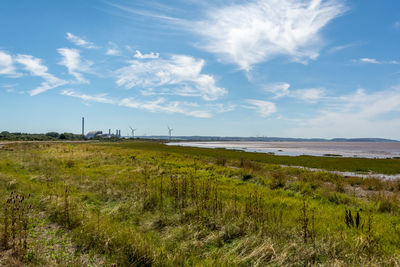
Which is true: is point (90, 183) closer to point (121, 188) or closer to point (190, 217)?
point (121, 188)

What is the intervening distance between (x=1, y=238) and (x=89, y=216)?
229 centimetres

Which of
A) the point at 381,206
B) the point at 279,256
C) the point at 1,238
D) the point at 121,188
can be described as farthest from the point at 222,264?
the point at 381,206

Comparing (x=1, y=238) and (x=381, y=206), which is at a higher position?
(x=1, y=238)

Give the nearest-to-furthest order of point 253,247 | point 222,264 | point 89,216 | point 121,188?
1. point 222,264
2. point 253,247
3. point 89,216
4. point 121,188

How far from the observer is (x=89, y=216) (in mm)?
7449

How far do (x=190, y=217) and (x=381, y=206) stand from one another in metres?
9.64

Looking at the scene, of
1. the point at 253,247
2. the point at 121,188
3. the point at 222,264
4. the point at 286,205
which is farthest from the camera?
the point at 121,188

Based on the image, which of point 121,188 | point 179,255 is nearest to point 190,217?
point 179,255

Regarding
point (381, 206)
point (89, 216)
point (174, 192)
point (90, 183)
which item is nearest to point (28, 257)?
point (89, 216)

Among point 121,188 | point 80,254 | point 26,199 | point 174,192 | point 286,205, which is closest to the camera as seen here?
point 80,254

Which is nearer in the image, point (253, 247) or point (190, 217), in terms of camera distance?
point (253, 247)

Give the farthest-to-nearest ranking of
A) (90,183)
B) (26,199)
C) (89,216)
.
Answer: (90,183)
(26,199)
(89,216)

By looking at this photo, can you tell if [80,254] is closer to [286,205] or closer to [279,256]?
[279,256]

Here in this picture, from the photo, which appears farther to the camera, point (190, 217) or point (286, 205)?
point (286, 205)
